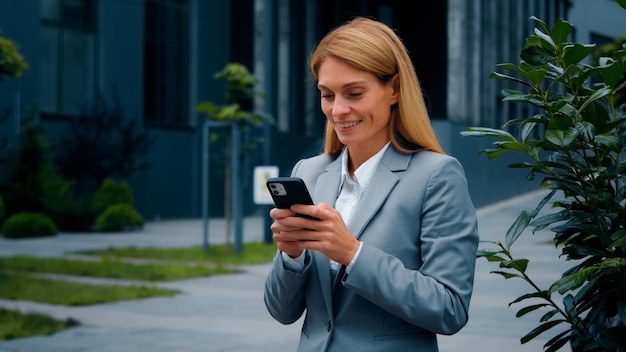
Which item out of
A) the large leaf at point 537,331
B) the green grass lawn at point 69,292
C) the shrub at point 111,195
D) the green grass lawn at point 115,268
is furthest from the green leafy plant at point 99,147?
the large leaf at point 537,331

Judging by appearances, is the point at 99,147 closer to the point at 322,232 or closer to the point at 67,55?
the point at 67,55

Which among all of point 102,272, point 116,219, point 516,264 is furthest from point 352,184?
point 116,219

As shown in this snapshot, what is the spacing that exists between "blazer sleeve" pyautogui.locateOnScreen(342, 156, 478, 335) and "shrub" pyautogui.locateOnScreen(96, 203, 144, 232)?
2295 cm

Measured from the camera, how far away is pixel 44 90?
27188 mm

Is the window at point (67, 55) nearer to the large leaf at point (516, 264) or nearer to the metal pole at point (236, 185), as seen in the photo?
the metal pole at point (236, 185)

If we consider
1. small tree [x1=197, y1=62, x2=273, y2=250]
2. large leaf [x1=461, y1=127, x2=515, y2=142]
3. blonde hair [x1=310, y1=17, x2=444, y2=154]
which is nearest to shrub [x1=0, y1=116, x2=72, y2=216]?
Result: small tree [x1=197, y1=62, x2=273, y2=250]

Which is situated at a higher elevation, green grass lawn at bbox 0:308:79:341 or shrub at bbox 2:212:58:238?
green grass lawn at bbox 0:308:79:341

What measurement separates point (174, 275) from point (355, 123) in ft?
37.2

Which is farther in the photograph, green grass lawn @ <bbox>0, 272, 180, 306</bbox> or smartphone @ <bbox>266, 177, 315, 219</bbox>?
green grass lawn @ <bbox>0, 272, 180, 306</bbox>

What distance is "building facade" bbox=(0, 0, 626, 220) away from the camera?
89.1 feet

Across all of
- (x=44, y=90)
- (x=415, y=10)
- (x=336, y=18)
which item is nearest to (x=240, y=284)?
(x=44, y=90)

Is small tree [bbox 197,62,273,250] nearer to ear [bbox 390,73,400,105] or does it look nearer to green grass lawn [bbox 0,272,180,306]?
green grass lawn [bbox 0,272,180,306]

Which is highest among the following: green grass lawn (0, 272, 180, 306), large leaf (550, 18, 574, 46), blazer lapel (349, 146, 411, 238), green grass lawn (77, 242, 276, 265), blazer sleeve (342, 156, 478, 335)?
large leaf (550, 18, 574, 46)

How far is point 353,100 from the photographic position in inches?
98.4
